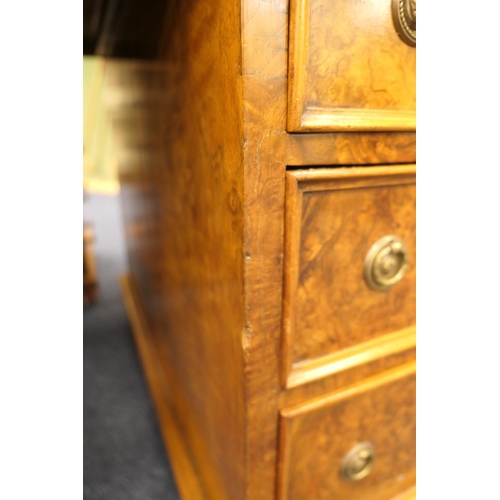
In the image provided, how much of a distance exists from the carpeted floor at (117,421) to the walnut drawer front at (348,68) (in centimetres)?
65

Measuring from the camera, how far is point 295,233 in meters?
0.37

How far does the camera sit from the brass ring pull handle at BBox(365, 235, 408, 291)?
429mm

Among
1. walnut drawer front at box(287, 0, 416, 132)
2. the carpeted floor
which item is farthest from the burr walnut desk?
the carpeted floor

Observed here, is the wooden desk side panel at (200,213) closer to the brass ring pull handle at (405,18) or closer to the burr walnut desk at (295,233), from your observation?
the burr walnut desk at (295,233)

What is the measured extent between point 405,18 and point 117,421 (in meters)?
0.86

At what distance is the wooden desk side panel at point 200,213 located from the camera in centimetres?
36

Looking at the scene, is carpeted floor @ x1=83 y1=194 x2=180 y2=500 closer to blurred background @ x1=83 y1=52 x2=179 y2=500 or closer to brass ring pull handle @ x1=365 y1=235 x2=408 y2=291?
blurred background @ x1=83 y1=52 x2=179 y2=500

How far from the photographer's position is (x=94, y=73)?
2715mm

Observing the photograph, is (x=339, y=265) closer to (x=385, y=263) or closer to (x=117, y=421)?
(x=385, y=263)

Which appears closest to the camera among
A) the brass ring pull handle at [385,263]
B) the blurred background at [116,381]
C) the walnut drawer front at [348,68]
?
the walnut drawer front at [348,68]

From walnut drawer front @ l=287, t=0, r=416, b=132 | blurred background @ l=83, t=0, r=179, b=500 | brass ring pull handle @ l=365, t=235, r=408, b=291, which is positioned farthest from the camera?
blurred background @ l=83, t=0, r=179, b=500

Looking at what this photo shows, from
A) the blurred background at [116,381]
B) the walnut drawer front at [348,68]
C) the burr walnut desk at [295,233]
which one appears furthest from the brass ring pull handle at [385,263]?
the blurred background at [116,381]
